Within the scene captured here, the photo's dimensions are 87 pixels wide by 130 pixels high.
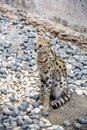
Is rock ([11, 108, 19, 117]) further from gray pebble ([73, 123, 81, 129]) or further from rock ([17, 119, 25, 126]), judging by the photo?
gray pebble ([73, 123, 81, 129])

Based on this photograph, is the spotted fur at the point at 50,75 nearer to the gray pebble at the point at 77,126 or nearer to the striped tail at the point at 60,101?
the striped tail at the point at 60,101

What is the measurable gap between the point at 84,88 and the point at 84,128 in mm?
1042

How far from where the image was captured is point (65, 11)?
25.5 ft

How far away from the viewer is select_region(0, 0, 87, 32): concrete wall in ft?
24.8

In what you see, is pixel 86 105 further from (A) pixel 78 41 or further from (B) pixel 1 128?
(A) pixel 78 41

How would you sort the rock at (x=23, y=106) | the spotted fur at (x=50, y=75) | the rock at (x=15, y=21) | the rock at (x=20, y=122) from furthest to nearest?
the rock at (x=15, y=21) → the rock at (x=23, y=106) → the spotted fur at (x=50, y=75) → the rock at (x=20, y=122)

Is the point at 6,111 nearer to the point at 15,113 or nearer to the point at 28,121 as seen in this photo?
the point at 15,113

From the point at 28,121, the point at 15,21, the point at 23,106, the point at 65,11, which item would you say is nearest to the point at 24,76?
the point at 23,106

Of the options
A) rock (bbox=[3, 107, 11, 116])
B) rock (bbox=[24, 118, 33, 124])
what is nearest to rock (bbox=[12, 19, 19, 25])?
rock (bbox=[3, 107, 11, 116])

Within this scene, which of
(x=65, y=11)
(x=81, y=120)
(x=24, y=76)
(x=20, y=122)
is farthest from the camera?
(x=65, y=11)

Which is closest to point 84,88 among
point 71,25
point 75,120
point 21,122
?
point 75,120

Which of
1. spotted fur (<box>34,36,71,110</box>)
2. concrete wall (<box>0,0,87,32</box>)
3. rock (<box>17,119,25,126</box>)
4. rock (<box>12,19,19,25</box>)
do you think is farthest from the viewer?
rock (<box>12,19,19,25</box>)

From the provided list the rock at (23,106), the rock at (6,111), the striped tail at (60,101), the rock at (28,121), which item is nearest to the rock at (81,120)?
the striped tail at (60,101)

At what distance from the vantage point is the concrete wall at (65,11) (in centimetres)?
756
